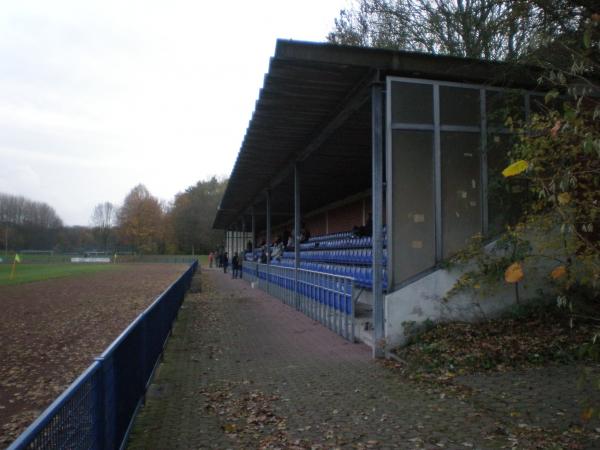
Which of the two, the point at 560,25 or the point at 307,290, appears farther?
the point at 307,290

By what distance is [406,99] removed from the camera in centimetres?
872

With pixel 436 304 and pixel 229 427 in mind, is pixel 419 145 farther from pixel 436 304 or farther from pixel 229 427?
pixel 229 427

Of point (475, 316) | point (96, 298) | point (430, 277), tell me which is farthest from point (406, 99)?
point (96, 298)

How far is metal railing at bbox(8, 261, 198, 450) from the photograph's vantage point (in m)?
2.59

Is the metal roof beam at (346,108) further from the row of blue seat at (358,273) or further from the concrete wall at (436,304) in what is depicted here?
the concrete wall at (436,304)

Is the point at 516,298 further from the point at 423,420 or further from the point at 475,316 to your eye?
the point at 423,420

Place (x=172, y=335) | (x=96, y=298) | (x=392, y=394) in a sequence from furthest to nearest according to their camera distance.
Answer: (x=96, y=298)
(x=172, y=335)
(x=392, y=394)

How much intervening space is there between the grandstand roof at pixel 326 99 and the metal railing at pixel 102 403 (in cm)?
448

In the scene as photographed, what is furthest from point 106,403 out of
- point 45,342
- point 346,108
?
point 45,342

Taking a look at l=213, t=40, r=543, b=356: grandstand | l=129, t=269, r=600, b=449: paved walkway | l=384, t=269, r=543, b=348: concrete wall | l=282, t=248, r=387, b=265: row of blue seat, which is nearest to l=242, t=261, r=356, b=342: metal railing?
l=213, t=40, r=543, b=356: grandstand

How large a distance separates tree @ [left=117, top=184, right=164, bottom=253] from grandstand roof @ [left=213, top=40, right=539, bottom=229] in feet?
277

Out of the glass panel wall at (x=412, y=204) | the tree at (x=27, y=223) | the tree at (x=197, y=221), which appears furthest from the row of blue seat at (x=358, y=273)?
the tree at (x=27, y=223)

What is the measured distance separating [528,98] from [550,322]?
3.77 meters

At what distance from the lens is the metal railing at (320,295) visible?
1010cm
